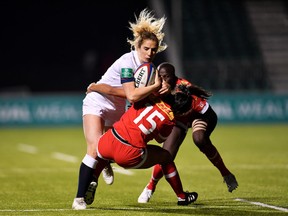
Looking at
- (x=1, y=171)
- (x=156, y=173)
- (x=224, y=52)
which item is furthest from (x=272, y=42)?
(x=156, y=173)

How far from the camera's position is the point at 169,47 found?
30.6m

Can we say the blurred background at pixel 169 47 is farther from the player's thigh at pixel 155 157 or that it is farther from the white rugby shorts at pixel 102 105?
the player's thigh at pixel 155 157

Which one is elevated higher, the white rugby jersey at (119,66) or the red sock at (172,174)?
the white rugby jersey at (119,66)

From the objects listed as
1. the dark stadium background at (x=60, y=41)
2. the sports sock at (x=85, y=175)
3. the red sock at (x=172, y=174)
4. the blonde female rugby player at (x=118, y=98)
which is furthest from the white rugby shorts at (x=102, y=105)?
the dark stadium background at (x=60, y=41)

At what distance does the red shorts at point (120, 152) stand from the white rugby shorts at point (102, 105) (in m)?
0.86

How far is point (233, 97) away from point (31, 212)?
1902 centimetres

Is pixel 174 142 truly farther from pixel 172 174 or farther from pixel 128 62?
pixel 128 62

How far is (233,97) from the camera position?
26969 millimetres

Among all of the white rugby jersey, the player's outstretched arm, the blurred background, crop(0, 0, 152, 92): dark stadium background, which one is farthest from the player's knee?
crop(0, 0, 152, 92): dark stadium background

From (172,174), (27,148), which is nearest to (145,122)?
(172,174)

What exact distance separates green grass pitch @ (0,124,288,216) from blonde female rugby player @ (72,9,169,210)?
47cm

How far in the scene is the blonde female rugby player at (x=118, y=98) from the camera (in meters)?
8.16

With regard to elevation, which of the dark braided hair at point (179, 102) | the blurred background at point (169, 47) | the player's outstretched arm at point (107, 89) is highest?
the player's outstretched arm at point (107, 89)

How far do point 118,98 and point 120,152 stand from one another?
1.33 metres
